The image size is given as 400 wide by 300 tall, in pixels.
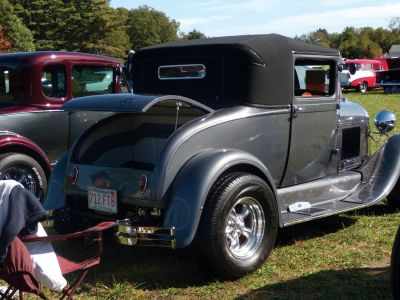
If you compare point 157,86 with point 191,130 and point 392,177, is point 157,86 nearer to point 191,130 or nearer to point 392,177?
point 191,130

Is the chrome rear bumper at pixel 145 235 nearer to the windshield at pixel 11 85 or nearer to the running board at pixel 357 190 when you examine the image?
the running board at pixel 357 190

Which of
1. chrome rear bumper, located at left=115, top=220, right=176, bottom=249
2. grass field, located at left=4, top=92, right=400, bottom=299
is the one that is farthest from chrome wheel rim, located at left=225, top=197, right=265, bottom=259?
chrome rear bumper, located at left=115, top=220, right=176, bottom=249

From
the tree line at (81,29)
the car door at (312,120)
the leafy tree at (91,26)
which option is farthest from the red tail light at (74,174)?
the leafy tree at (91,26)

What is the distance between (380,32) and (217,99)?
2773 inches

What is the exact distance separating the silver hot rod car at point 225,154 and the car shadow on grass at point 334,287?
11.5 inches

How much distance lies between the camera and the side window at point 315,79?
18.0ft

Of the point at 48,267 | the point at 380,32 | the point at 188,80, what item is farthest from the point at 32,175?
the point at 380,32

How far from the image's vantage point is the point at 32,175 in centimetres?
634

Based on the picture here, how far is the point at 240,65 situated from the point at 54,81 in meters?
2.88

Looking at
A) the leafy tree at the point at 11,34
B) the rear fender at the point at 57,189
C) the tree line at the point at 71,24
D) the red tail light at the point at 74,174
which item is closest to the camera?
the red tail light at the point at 74,174

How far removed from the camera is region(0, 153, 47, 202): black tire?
6.06 metres

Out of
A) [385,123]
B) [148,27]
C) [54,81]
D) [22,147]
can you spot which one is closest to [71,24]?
[148,27]

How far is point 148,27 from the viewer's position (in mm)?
88750

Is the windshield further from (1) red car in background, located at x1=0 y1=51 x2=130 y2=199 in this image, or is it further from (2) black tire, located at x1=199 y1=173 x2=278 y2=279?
(2) black tire, located at x1=199 y1=173 x2=278 y2=279
